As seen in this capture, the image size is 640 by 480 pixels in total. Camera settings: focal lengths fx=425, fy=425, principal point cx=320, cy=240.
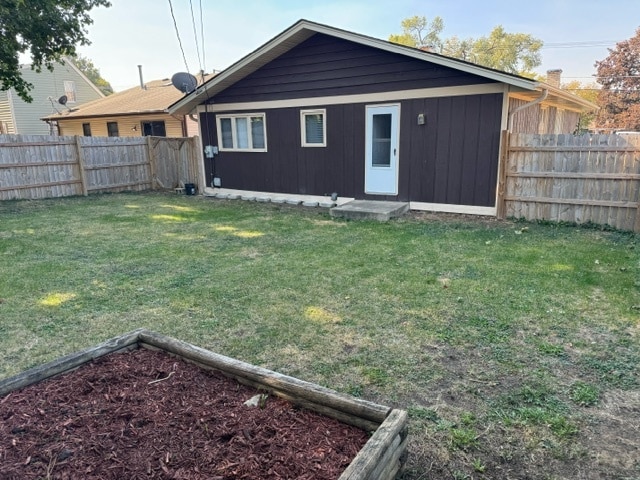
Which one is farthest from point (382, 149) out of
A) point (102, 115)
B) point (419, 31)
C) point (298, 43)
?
point (419, 31)

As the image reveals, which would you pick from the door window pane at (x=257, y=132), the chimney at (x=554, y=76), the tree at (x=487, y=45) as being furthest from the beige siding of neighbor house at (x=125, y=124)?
the tree at (x=487, y=45)

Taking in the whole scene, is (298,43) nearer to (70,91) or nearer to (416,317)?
(416,317)

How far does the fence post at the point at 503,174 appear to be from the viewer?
289 inches

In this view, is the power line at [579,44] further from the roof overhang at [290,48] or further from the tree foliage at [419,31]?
the roof overhang at [290,48]

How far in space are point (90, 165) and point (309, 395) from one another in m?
11.8

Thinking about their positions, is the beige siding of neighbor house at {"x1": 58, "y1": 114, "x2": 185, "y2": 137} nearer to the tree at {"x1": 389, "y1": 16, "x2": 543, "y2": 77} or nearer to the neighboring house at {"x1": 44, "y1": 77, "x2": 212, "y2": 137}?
the neighboring house at {"x1": 44, "y1": 77, "x2": 212, "y2": 137}

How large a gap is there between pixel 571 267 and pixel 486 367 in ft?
9.14

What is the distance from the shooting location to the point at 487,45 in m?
40.7

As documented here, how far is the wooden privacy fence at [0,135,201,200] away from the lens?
10.2 m

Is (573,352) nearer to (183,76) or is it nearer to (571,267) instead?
(571,267)

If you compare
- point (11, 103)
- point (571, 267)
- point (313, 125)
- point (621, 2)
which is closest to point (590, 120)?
point (621, 2)

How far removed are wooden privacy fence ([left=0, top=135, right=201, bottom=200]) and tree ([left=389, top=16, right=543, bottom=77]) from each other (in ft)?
109

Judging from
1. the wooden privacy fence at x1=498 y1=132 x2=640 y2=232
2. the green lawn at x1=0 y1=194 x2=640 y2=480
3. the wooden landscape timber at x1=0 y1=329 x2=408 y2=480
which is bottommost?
the green lawn at x1=0 y1=194 x2=640 y2=480

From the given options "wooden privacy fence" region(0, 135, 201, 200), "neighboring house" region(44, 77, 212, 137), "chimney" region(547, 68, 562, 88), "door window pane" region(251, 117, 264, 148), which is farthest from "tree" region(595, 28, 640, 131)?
"wooden privacy fence" region(0, 135, 201, 200)
